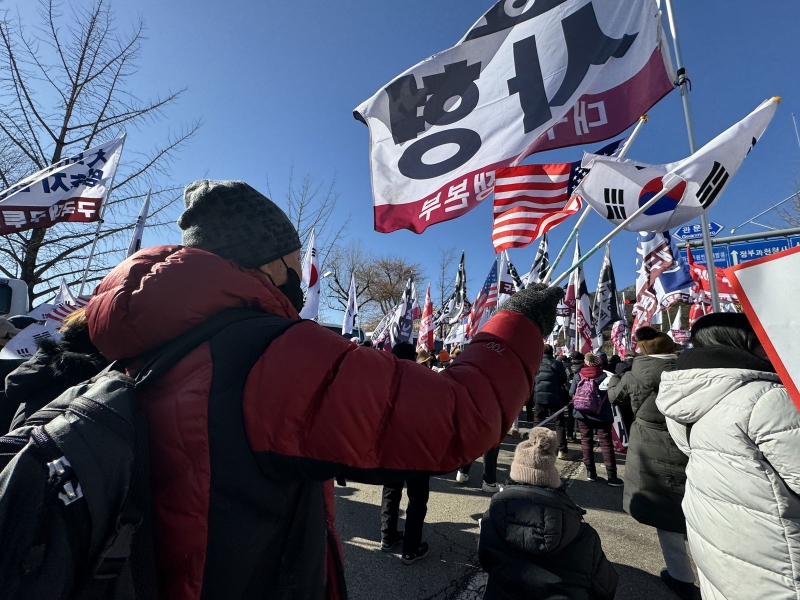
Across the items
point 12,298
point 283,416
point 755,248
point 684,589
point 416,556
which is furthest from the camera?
point 755,248

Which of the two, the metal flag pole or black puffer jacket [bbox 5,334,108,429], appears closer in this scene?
black puffer jacket [bbox 5,334,108,429]

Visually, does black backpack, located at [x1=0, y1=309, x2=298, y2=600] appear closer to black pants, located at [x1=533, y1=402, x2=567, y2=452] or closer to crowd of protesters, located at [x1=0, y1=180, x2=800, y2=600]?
crowd of protesters, located at [x1=0, y1=180, x2=800, y2=600]

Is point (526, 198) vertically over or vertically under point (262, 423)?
over

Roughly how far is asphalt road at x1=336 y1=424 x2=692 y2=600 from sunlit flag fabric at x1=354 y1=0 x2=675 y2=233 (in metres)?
2.98

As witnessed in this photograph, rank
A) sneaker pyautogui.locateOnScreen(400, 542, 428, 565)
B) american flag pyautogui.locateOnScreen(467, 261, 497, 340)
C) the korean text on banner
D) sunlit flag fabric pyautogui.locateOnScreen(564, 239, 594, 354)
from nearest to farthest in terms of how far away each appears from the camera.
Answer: the korean text on banner, sneaker pyautogui.locateOnScreen(400, 542, 428, 565), sunlit flag fabric pyautogui.locateOnScreen(564, 239, 594, 354), american flag pyautogui.locateOnScreen(467, 261, 497, 340)

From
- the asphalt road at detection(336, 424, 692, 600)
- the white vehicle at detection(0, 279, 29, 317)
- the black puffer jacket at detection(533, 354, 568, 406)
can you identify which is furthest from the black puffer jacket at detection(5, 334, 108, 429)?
the white vehicle at detection(0, 279, 29, 317)

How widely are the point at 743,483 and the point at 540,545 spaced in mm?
1009

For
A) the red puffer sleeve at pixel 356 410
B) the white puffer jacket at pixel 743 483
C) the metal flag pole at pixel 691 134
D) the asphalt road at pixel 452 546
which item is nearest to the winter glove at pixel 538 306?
the red puffer sleeve at pixel 356 410

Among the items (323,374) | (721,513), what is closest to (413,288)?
(721,513)

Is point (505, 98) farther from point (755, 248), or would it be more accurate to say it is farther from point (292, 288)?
point (755, 248)

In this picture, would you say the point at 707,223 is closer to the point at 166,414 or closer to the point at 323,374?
the point at 323,374

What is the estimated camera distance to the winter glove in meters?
1.34

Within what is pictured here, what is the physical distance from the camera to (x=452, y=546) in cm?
419

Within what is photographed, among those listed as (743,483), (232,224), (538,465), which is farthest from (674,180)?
(232,224)
